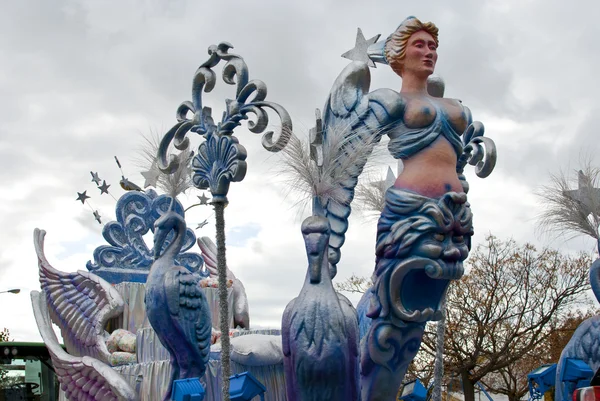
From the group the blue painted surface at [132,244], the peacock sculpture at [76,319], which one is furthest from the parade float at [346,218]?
the blue painted surface at [132,244]

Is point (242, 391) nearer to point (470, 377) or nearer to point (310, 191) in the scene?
point (310, 191)

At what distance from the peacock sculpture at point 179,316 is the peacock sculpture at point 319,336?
1422 mm

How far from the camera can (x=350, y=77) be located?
5367mm

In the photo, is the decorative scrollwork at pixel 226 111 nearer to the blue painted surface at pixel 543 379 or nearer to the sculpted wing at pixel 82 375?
the sculpted wing at pixel 82 375

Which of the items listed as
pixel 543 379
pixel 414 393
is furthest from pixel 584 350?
pixel 414 393

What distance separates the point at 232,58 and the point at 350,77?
922mm

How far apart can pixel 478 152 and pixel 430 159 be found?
1.01 m

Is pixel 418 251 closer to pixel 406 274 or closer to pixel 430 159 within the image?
pixel 406 274

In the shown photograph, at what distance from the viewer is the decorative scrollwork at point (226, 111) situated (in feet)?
17.1

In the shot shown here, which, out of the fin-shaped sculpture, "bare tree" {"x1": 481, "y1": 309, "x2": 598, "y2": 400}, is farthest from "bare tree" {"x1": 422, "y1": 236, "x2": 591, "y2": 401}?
the fin-shaped sculpture

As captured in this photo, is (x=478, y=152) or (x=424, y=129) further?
(x=478, y=152)

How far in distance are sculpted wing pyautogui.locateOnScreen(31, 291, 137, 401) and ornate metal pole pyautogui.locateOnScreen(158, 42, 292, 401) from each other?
206cm

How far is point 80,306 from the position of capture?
836 cm

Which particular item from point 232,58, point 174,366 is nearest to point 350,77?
point 232,58
